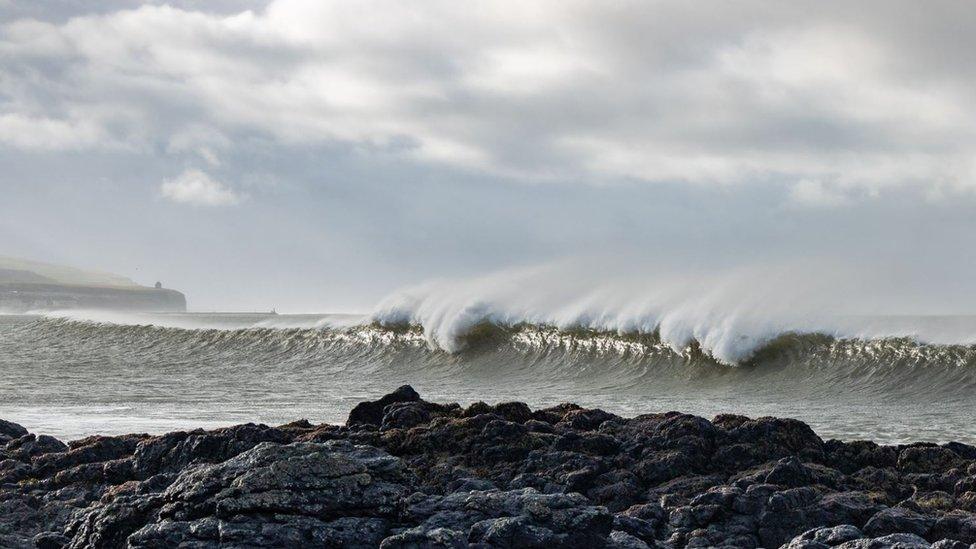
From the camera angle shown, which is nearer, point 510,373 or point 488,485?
point 488,485

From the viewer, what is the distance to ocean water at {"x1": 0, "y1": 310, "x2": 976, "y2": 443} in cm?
1783

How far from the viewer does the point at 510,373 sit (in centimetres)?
2709

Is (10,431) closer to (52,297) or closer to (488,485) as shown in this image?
(488,485)

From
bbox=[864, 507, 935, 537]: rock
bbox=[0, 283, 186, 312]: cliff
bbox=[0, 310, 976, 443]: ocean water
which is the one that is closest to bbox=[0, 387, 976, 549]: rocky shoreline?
bbox=[864, 507, 935, 537]: rock

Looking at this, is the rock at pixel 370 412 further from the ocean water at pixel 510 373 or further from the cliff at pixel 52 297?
the cliff at pixel 52 297

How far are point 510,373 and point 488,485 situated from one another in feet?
62.2

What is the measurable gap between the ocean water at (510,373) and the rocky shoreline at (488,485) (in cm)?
457

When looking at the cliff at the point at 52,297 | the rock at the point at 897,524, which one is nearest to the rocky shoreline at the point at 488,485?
the rock at the point at 897,524

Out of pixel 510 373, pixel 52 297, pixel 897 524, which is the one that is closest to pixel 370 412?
pixel 897 524

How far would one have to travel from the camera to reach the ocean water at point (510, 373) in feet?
58.5

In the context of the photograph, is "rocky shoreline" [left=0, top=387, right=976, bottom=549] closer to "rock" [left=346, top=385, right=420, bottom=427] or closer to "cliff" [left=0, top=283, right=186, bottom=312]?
"rock" [left=346, top=385, right=420, bottom=427]

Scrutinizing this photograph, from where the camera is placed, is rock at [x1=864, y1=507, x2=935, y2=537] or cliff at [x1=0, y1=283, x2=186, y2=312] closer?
rock at [x1=864, y1=507, x2=935, y2=537]

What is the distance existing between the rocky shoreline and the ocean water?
457 centimetres

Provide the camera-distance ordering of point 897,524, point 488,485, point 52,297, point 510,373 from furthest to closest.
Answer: point 52,297, point 510,373, point 488,485, point 897,524
